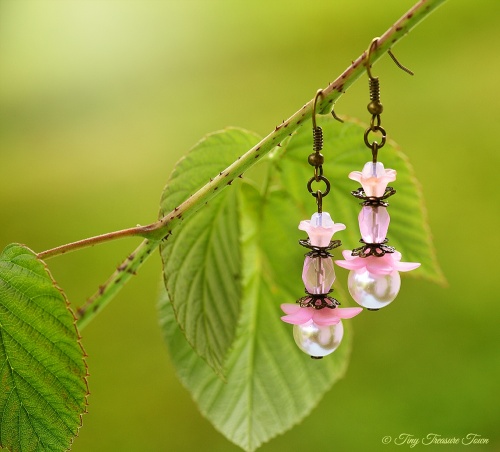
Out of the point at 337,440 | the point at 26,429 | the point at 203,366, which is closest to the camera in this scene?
the point at 26,429

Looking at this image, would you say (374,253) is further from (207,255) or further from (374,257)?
(207,255)

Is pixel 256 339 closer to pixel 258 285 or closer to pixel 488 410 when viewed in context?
pixel 258 285

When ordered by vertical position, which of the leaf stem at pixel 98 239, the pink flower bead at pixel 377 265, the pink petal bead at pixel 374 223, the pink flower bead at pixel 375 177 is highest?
the leaf stem at pixel 98 239

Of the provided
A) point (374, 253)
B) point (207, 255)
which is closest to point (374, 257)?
point (374, 253)

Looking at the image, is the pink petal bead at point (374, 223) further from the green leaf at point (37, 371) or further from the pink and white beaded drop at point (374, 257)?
the green leaf at point (37, 371)

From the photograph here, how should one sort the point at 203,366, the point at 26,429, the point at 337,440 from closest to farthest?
the point at 26,429
the point at 203,366
the point at 337,440

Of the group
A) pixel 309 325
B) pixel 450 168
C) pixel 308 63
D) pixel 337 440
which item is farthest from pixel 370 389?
pixel 309 325

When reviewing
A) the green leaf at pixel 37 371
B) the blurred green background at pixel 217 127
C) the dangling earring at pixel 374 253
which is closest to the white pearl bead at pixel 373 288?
the dangling earring at pixel 374 253

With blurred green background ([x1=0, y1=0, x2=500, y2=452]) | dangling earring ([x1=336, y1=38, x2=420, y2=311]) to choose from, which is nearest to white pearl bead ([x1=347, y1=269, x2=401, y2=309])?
dangling earring ([x1=336, y1=38, x2=420, y2=311])
